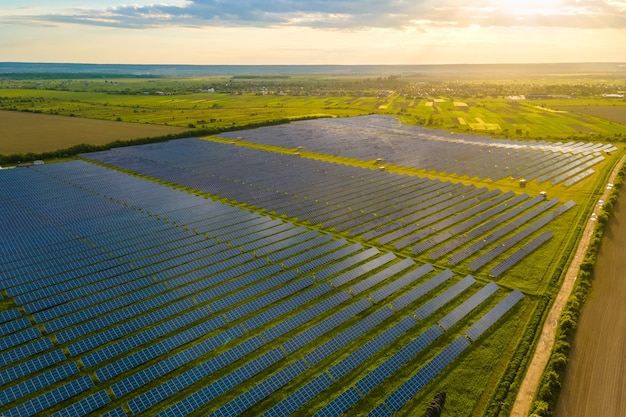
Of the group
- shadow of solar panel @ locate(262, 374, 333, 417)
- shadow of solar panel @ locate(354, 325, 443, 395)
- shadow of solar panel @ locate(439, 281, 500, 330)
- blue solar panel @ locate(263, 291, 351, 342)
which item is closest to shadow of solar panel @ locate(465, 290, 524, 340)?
shadow of solar panel @ locate(439, 281, 500, 330)

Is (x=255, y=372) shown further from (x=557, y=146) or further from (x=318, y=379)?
(x=557, y=146)

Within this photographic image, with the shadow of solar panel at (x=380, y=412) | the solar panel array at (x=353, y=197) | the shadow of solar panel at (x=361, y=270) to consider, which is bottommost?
the shadow of solar panel at (x=380, y=412)

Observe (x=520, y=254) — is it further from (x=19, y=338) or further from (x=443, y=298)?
(x=19, y=338)

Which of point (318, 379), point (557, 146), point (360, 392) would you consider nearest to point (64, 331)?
point (318, 379)

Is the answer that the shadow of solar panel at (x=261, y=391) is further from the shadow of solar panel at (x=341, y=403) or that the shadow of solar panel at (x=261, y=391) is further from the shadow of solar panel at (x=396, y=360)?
the shadow of solar panel at (x=396, y=360)

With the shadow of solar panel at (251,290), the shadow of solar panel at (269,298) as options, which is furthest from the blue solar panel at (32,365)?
the shadow of solar panel at (269,298)

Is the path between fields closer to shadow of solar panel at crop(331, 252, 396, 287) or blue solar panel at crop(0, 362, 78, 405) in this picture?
shadow of solar panel at crop(331, 252, 396, 287)

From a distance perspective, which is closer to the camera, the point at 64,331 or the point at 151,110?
the point at 64,331
